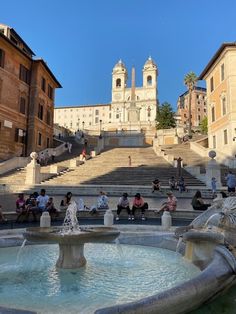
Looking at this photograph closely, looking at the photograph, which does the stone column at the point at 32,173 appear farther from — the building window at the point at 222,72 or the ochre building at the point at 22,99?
the building window at the point at 222,72

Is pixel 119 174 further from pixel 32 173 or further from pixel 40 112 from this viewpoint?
pixel 40 112

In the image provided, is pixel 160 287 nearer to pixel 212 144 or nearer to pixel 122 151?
pixel 122 151

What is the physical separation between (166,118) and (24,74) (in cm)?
3392

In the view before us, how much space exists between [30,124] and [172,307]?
113 ft

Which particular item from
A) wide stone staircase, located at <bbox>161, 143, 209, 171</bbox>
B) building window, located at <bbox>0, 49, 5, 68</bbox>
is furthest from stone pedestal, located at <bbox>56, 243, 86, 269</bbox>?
building window, located at <bbox>0, 49, 5, 68</bbox>

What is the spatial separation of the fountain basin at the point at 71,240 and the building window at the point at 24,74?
31444mm

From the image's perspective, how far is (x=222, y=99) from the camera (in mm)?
34156

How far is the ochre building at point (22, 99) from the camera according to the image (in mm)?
30969

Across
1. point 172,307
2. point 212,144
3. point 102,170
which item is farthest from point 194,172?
point 172,307

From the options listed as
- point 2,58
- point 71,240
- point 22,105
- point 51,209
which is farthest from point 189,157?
point 71,240

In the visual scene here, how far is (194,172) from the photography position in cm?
2328

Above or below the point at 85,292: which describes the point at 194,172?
above

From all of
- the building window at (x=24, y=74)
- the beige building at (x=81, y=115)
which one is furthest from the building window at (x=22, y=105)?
the beige building at (x=81, y=115)

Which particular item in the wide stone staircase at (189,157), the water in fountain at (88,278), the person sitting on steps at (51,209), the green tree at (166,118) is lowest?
the water in fountain at (88,278)
